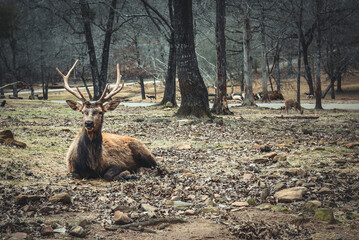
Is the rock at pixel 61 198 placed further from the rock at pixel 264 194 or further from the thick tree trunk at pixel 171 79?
the thick tree trunk at pixel 171 79

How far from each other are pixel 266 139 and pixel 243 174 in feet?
12.2

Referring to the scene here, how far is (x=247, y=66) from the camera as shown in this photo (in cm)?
2175

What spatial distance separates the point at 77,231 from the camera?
345 centimetres

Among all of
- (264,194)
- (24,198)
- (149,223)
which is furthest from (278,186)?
(24,198)

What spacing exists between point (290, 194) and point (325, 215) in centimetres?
81

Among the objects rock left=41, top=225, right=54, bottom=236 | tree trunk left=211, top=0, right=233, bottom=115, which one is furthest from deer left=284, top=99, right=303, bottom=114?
rock left=41, top=225, right=54, bottom=236

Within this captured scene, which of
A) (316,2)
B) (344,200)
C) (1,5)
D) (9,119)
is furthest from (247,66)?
(1,5)

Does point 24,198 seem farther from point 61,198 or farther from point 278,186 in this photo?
point 278,186

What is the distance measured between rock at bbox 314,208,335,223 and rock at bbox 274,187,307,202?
1.99ft

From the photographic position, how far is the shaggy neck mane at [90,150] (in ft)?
19.0

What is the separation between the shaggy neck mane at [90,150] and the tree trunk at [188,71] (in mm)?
6747

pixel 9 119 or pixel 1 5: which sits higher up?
pixel 1 5

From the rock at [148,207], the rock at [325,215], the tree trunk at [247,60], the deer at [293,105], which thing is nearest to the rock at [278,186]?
the rock at [325,215]

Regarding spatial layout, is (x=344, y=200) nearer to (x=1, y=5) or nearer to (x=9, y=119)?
(x=9, y=119)
